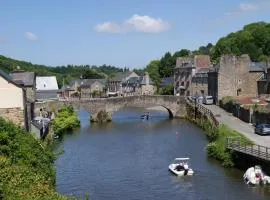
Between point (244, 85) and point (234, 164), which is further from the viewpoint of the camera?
point (244, 85)

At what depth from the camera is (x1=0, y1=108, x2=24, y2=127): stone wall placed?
34544 mm

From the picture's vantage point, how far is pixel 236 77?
263 feet

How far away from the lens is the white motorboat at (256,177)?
33406mm

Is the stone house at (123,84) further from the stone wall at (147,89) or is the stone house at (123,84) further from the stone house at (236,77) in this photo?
the stone house at (236,77)

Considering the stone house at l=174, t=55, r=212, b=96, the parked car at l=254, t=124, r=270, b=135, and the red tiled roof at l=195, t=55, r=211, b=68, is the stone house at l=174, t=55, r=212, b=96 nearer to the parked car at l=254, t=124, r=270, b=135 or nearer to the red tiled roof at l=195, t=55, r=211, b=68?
→ the red tiled roof at l=195, t=55, r=211, b=68

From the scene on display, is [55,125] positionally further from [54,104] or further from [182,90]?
[182,90]

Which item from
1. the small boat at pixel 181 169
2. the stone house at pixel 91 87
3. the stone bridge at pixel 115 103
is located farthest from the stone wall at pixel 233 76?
the stone house at pixel 91 87

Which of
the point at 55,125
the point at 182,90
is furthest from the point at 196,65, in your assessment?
the point at 55,125

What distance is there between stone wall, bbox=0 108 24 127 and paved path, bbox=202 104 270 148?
17406 millimetres

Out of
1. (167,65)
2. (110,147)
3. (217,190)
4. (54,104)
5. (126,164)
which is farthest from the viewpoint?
(167,65)

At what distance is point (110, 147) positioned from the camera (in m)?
53.7

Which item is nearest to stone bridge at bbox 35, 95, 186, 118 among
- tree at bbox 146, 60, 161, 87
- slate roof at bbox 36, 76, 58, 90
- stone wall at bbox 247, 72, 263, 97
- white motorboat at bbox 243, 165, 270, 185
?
stone wall at bbox 247, 72, 263, 97

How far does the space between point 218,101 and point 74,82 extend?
88.0 meters

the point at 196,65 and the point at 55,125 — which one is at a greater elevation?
the point at 196,65
